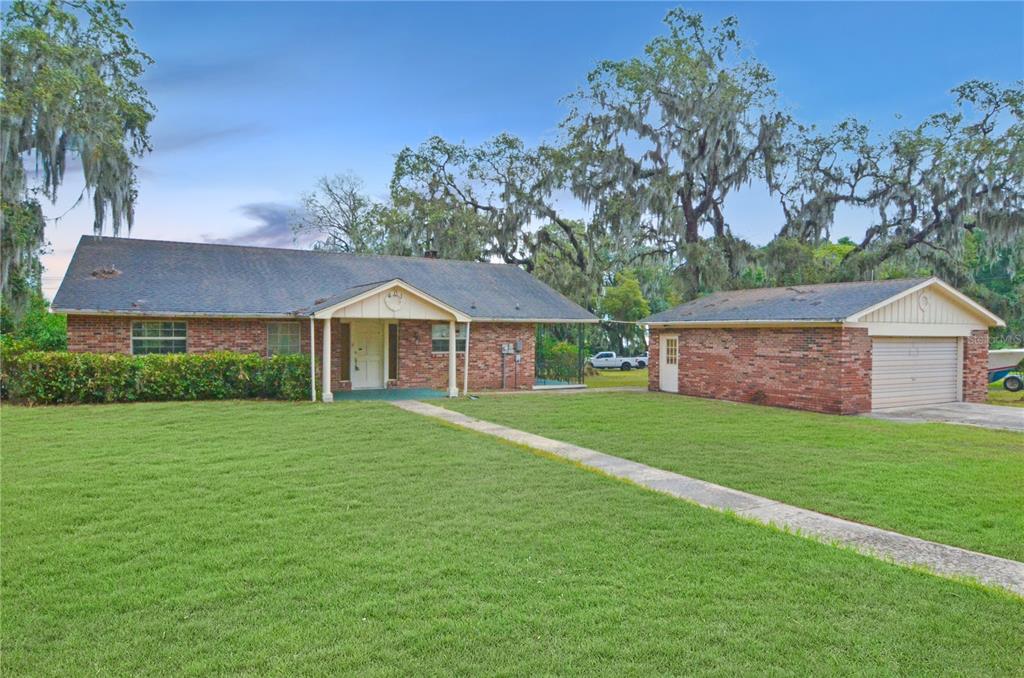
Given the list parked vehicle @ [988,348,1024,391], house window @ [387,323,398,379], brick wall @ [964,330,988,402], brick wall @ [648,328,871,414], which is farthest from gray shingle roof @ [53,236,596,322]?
parked vehicle @ [988,348,1024,391]

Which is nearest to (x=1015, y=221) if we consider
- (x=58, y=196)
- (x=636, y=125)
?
(x=636, y=125)

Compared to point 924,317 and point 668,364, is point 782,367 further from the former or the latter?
point 668,364

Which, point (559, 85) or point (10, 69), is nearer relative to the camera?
point (10, 69)

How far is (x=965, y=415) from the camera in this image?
536 inches

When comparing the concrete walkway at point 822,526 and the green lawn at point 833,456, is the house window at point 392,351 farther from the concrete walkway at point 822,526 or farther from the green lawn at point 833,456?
the concrete walkway at point 822,526

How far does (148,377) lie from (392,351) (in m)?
A: 6.12

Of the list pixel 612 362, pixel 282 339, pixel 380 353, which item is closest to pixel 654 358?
pixel 380 353

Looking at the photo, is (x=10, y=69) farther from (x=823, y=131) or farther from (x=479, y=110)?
(x=823, y=131)

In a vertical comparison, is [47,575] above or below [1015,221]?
below

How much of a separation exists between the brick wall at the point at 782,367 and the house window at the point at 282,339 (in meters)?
10.5

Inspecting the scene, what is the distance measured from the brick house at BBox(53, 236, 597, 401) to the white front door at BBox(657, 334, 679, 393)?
2.40 m

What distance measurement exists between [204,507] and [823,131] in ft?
85.5

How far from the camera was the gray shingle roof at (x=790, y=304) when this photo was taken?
46.4 feet

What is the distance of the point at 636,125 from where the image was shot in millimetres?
23719
